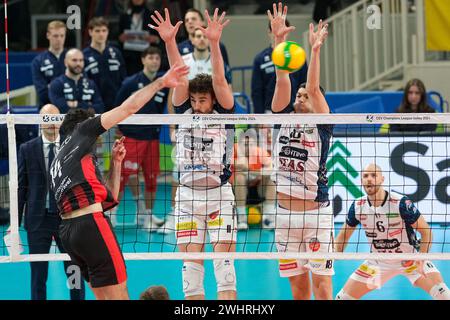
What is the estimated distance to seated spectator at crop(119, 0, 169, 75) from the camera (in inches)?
629

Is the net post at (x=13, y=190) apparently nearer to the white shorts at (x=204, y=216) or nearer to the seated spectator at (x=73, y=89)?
the white shorts at (x=204, y=216)

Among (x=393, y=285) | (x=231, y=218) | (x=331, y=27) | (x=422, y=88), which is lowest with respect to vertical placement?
(x=393, y=285)

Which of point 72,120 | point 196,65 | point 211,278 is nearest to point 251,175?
point 196,65

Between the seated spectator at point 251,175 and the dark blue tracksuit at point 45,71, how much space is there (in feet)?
8.79

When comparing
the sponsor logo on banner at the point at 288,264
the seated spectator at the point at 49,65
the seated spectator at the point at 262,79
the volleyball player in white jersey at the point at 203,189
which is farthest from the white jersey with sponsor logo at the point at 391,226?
the seated spectator at the point at 49,65

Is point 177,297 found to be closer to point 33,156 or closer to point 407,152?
point 33,156

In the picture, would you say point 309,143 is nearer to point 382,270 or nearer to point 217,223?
point 217,223

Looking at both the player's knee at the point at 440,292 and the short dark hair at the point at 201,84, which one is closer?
the short dark hair at the point at 201,84

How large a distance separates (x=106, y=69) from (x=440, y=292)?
21.0 ft

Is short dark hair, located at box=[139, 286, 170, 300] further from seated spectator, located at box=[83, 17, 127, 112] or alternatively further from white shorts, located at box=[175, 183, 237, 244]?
seated spectator, located at box=[83, 17, 127, 112]

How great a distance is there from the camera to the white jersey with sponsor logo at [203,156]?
9.55 m

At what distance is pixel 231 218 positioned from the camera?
9547 mm
